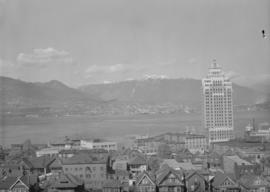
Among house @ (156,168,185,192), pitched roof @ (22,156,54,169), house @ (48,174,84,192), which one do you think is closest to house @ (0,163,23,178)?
pitched roof @ (22,156,54,169)

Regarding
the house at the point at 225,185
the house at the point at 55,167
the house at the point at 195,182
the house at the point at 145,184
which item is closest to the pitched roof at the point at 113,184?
the house at the point at 145,184

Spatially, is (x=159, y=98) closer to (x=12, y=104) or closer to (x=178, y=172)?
(x=12, y=104)

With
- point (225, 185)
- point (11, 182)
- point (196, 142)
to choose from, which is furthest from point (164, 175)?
point (196, 142)

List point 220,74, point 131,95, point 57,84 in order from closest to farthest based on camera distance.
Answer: point 220,74, point 57,84, point 131,95

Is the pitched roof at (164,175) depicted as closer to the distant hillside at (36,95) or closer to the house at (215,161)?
the house at (215,161)

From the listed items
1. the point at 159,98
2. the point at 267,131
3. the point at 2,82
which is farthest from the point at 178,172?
the point at 159,98

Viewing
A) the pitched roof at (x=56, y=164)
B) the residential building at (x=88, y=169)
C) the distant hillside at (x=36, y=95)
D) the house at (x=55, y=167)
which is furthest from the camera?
the distant hillside at (x=36, y=95)
